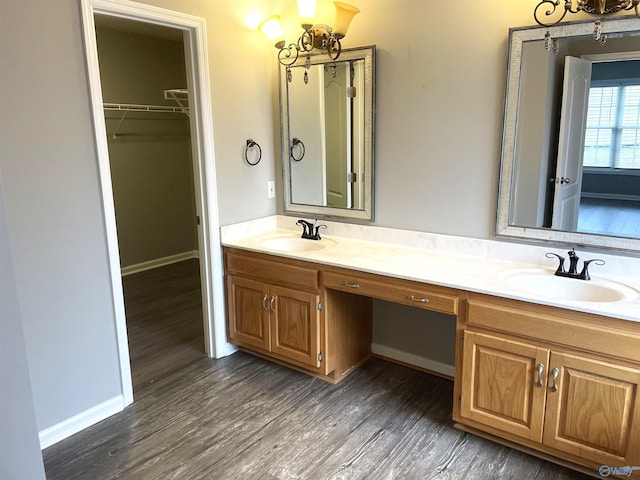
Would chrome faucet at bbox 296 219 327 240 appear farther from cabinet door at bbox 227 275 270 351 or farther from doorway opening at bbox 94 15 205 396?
doorway opening at bbox 94 15 205 396

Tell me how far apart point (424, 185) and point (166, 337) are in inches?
87.8

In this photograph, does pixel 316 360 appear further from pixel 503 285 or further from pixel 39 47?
pixel 39 47

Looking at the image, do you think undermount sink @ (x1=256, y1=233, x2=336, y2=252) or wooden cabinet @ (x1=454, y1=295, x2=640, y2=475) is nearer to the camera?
wooden cabinet @ (x1=454, y1=295, x2=640, y2=475)

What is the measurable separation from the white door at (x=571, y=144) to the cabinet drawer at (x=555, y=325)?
576mm

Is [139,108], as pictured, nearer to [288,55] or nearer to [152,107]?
[152,107]

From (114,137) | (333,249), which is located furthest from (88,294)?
(114,137)

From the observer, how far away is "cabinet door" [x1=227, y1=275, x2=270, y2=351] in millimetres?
3064

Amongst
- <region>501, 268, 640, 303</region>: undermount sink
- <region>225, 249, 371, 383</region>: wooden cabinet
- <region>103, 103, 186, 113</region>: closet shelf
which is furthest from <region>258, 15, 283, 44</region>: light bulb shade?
<region>103, 103, 186, 113</region>: closet shelf

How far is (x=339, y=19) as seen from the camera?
2.77 m

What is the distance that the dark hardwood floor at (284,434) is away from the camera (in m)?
2.19

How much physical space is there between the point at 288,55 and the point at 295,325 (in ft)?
5.84

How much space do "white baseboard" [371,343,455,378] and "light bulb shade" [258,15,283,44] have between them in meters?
2.13

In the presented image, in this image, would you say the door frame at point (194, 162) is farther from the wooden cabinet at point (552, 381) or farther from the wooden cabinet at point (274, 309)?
the wooden cabinet at point (552, 381)

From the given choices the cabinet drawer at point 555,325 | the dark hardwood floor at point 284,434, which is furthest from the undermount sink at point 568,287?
the dark hardwood floor at point 284,434
